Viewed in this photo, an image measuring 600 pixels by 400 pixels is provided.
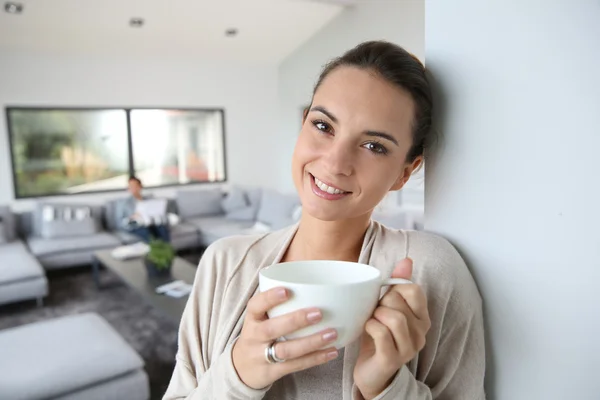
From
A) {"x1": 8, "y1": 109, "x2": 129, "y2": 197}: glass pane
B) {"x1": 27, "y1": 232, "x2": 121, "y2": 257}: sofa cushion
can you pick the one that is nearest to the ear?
{"x1": 27, "y1": 232, "x2": 121, "y2": 257}: sofa cushion

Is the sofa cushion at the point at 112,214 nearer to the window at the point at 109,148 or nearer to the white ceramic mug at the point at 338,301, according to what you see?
the window at the point at 109,148

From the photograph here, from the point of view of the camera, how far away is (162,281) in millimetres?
3359

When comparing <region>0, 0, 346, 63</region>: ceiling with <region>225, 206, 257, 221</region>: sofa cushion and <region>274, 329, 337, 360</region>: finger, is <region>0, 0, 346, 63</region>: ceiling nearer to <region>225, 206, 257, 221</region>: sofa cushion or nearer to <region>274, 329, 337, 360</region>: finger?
<region>225, 206, 257, 221</region>: sofa cushion

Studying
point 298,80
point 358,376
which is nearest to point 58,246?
point 298,80

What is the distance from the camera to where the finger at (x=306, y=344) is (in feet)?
1.81

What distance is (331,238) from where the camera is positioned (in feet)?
2.92

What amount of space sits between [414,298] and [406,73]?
0.37 m

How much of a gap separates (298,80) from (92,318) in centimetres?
482

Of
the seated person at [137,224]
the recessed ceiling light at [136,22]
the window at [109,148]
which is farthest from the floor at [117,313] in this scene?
the recessed ceiling light at [136,22]

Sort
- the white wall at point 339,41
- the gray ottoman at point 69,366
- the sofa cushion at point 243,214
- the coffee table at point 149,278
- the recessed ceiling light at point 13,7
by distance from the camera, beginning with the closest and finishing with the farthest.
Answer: the gray ottoman at point 69,366, the coffee table at point 149,278, the recessed ceiling light at point 13,7, the white wall at point 339,41, the sofa cushion at point 243,214

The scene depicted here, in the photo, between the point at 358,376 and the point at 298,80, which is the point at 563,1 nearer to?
the point at 358,376

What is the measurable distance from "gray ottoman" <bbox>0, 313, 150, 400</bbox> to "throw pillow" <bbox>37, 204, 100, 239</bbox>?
267 cm

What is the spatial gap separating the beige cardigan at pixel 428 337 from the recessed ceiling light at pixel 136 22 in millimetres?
4951

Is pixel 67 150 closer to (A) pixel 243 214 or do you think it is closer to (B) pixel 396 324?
(A) pixel 243 214
